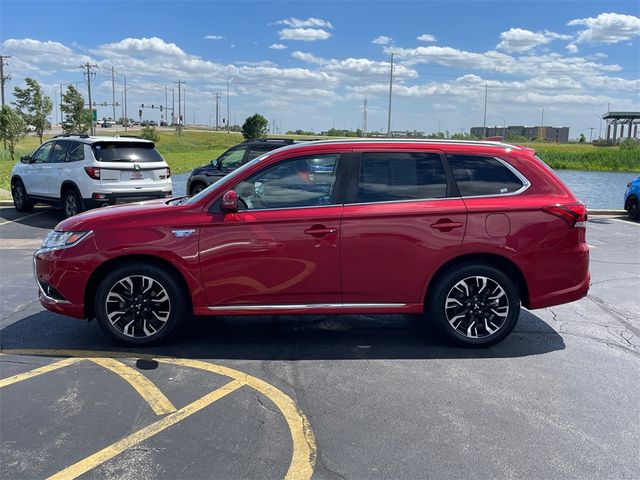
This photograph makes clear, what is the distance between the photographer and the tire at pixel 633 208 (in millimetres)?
13367

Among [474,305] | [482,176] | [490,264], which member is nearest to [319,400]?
[474,305]

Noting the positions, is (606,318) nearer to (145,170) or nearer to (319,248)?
(319,248)

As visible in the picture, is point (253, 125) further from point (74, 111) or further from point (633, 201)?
point (633, 201)

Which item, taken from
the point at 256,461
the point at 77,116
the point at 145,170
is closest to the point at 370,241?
the point at 256,461

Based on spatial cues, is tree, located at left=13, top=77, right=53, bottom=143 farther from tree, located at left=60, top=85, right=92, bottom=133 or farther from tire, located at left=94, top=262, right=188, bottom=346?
tire, located at left=94, top=262, right=188, bottom=346

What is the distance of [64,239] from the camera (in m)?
4.75

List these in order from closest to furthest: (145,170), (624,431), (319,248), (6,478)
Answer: (6,478) → (624,431) → (319,248) → (145,170)

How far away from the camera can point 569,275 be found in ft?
16.0

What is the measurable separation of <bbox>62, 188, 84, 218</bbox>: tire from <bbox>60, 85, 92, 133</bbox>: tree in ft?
153

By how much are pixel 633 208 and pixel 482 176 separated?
1061cm

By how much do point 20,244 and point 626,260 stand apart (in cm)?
991

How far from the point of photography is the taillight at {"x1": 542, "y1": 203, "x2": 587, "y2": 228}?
4777 mm

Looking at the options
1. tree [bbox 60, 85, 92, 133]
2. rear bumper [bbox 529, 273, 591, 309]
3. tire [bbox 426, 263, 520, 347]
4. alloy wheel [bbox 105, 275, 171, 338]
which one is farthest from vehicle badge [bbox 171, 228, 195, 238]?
tree [bbox 60, 85, 92, 133]

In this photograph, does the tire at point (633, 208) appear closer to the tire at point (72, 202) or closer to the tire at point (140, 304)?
the tire at point (140, 304)
